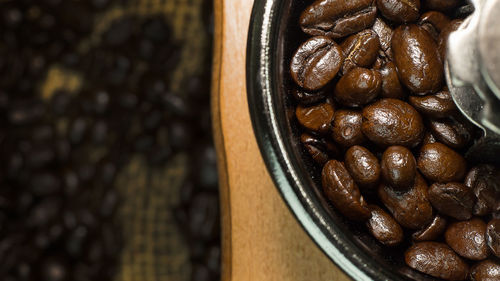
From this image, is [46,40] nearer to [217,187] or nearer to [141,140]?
[141,140]

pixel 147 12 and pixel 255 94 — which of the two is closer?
pixel 255 94

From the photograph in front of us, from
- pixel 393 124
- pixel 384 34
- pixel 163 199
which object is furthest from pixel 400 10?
pixel 163 199

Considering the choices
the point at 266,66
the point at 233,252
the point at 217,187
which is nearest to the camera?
the point at 266,66

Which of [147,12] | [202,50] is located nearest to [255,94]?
[202,50]

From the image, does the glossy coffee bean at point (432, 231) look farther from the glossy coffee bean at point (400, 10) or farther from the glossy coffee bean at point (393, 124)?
the glossy coffee bean at point (400, 10)

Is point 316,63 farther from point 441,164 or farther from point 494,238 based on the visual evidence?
point 494,238

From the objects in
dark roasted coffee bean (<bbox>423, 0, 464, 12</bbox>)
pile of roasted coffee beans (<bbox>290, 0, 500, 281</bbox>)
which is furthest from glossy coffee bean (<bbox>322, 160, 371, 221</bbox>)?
dark roasted coffee bean (<bbox>423, 0, 464, 12</bbox>)

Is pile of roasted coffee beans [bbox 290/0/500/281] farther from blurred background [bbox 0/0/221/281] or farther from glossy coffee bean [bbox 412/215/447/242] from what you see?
blurred background [bbox 0/0/221/281]
